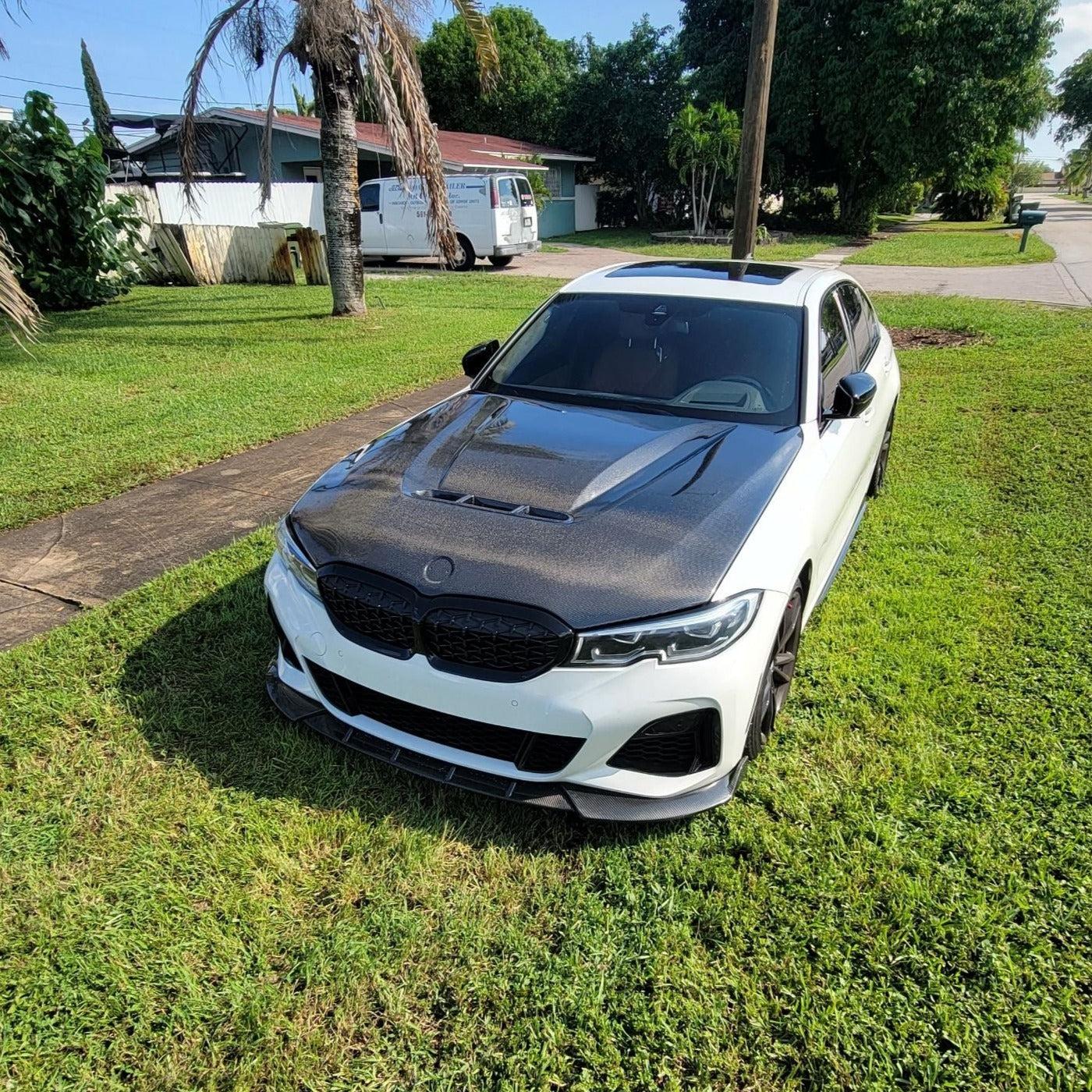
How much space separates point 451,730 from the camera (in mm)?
2439

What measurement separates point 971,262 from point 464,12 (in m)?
14.7

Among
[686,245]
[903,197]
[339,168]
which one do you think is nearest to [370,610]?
[339,168]

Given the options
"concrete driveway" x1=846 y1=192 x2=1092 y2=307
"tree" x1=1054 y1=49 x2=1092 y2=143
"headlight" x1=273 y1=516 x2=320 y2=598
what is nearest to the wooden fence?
"concrete driveway" x1=846 y1=192 x2=1092 y2=307

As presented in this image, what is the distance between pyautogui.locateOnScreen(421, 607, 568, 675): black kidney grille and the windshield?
152 cm

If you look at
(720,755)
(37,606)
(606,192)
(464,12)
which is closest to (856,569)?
(720,755)

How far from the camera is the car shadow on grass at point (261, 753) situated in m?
2.54

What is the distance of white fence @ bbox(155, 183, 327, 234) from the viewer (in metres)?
17.0

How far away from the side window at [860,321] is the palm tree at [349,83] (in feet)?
21.5

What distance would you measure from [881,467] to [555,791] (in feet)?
12.7

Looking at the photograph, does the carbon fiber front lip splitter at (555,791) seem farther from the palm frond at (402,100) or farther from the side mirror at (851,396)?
the palm frond at (402,100)

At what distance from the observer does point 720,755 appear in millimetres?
2320

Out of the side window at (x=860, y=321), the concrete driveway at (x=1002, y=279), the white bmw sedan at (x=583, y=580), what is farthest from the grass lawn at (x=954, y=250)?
the white bmw sedan at (x=583, y=580)

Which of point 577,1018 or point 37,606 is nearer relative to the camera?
point 577,1018

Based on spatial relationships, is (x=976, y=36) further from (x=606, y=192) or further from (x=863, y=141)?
(x=606, y=192)
